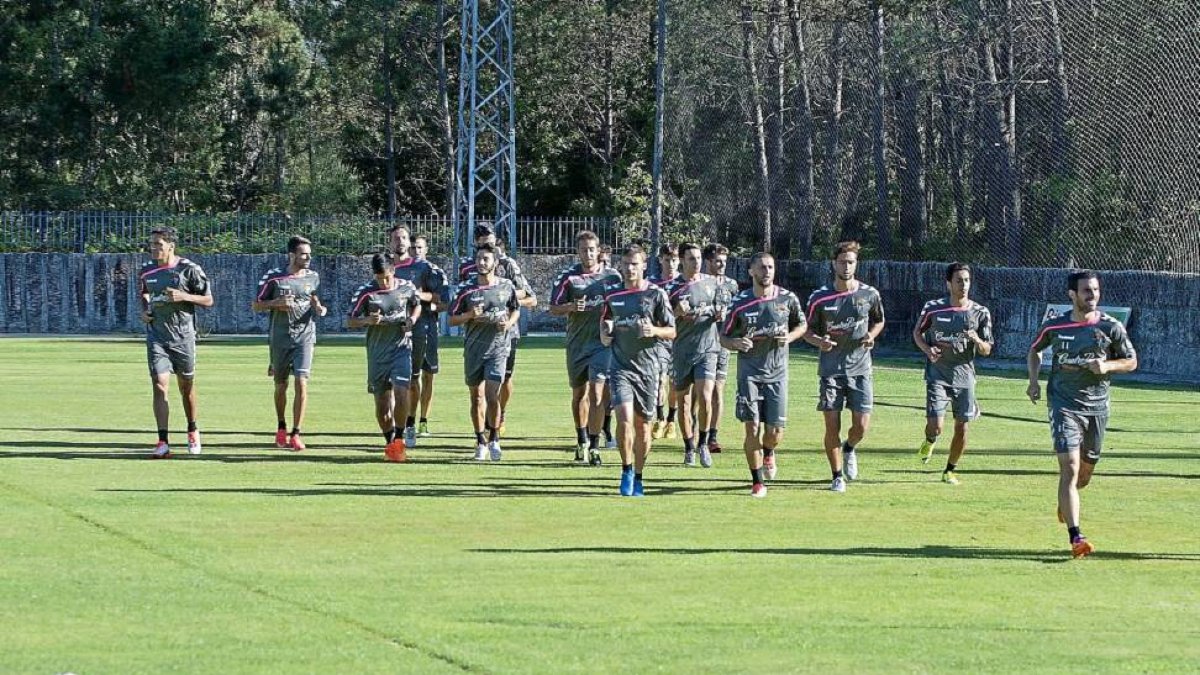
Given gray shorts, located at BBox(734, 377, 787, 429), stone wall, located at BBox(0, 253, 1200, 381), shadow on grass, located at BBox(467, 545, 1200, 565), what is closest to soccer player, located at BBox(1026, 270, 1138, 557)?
shadow on grass, located at BBox(467, 545, 1200, 565)

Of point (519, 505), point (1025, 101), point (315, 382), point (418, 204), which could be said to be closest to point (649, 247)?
point (418, 204)

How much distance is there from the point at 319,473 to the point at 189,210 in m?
41.3

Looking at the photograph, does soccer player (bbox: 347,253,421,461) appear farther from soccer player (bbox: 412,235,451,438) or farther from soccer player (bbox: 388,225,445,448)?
soccer player (bbox: 412,235,451,438)

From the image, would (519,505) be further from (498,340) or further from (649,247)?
(649,247)

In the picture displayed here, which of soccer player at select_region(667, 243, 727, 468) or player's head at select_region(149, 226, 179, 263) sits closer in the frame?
soccer player at select_region(667, 243, 727, 468)

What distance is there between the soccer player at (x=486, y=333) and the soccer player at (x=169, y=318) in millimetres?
2623

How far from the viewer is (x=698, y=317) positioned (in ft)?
59.8

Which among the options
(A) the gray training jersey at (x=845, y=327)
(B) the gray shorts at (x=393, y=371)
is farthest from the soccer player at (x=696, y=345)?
(B) the gray shorts at (x=393, y=371)

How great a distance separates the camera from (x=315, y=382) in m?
29.8

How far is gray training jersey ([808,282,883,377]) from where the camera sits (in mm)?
16641

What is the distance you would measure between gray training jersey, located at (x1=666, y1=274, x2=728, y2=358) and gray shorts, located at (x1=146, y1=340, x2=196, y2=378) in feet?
15.9

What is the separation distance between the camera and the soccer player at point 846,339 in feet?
54.4

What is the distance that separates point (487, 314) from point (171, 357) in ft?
10.4

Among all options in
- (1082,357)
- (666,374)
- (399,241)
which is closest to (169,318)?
(399,241)
